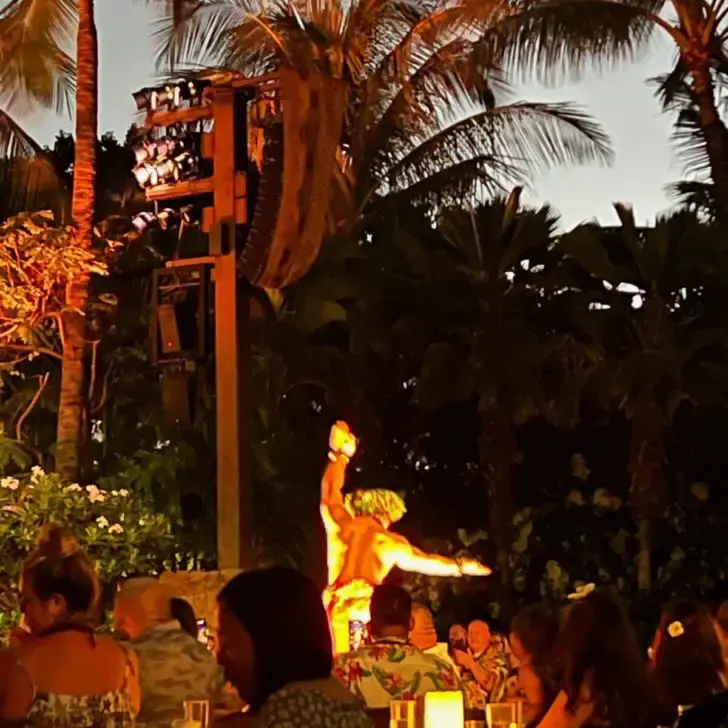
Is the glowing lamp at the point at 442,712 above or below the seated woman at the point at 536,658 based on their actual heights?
below

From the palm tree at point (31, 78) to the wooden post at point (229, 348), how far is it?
8.07 metres

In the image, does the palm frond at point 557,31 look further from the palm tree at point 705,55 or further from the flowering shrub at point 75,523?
the flowering shrub at point 75,523

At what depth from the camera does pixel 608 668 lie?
12.7 feet

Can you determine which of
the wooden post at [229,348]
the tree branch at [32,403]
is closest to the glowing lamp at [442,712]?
the wooden post at [229,348]

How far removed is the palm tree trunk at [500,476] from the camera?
1797 centimetres

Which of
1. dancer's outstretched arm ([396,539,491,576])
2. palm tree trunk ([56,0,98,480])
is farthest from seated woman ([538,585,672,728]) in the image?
palm tree trunk ([56,0,98,480])

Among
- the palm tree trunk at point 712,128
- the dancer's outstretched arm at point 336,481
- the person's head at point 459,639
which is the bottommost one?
the person's head at point 459,639

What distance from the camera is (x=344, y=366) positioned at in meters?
18.1

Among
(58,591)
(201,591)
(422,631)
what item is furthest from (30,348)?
(58,591)

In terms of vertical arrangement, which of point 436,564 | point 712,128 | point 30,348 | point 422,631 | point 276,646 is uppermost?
point 712,128

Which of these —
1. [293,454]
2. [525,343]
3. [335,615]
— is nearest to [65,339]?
[293,454]

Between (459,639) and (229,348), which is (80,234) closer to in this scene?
(229,348)

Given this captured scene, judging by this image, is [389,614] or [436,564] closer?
[389,614]

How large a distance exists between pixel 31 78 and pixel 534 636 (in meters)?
12.8
